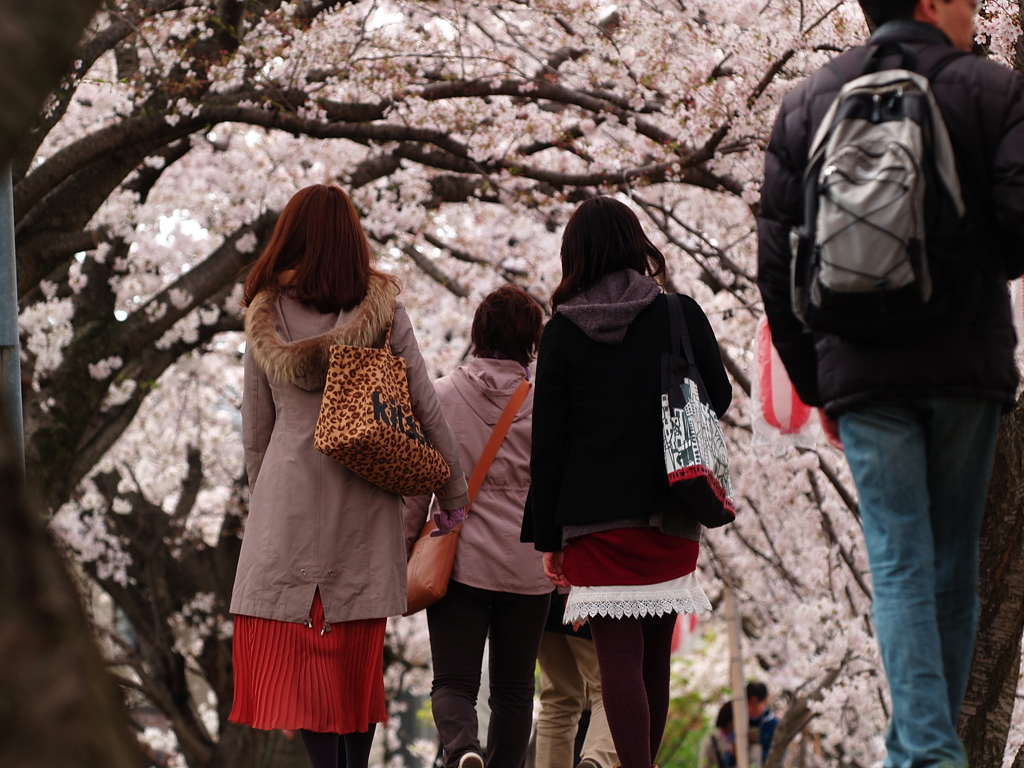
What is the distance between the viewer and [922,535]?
2152 mm

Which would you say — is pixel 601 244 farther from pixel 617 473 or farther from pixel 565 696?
pixel 565 696

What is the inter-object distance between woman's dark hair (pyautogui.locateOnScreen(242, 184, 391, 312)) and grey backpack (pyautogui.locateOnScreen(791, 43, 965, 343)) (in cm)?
174

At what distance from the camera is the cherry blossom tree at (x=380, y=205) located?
7039 mm

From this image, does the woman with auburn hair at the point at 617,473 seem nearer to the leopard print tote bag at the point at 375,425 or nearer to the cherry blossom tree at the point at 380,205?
the leopard print tote bag at the point at 375,425

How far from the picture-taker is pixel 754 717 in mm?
11789

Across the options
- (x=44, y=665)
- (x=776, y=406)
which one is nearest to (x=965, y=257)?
(x=776, y=406)

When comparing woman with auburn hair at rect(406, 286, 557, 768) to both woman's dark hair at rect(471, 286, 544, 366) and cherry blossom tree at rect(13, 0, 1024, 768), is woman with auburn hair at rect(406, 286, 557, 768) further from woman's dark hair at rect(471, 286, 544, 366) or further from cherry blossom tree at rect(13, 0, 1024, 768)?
cherry blossom tree at rect(13, 0, 1024, 768)

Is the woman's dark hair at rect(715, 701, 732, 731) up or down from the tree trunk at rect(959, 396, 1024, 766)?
down

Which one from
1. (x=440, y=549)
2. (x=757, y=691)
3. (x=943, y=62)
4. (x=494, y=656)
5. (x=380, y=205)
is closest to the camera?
(x=943, y=62)

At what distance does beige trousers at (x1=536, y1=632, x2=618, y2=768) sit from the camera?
434cm

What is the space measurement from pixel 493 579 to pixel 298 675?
0.79m

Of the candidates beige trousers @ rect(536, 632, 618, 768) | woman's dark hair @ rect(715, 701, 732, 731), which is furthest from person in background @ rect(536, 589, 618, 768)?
woman's dark hair @ rect(715, 701, 732, 731)

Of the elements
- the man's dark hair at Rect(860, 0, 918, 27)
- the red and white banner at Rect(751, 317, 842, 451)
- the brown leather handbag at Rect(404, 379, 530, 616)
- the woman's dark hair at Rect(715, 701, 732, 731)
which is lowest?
the woman's dark hair at Rect(715, 701, 732, 731)

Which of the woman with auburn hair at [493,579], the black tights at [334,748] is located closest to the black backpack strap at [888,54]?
the woman with auburn hair at [493,579]
